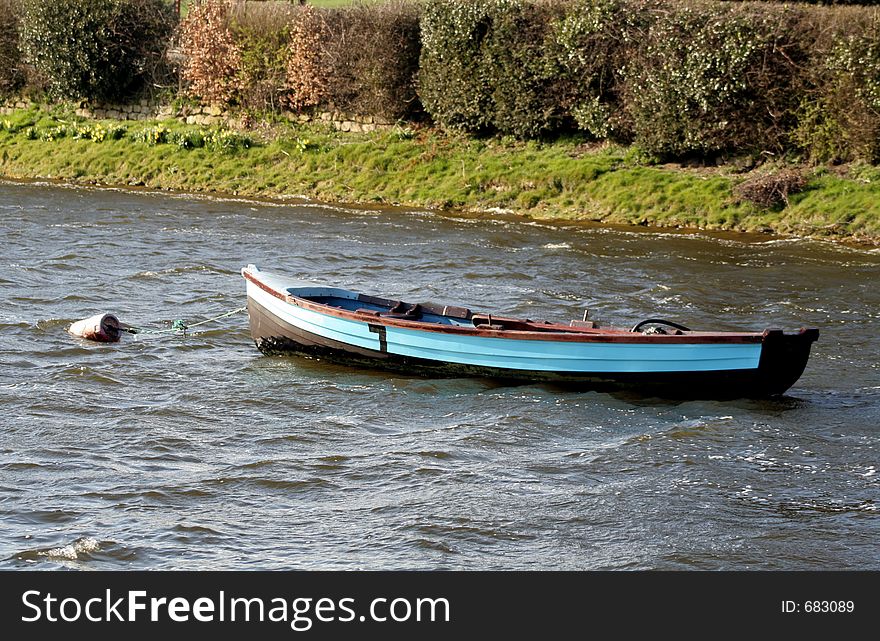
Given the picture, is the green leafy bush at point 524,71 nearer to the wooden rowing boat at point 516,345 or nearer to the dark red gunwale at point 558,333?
the wooden rowing boat at point 516,345

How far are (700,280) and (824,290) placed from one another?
2.11 meters

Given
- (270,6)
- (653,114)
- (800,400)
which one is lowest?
(800,400)

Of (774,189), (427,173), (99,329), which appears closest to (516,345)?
(99,329)

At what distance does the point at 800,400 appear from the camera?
14977 millimetres

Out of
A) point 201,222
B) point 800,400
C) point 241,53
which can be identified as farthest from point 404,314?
point 241,53

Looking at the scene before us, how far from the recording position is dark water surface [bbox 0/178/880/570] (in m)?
10.6

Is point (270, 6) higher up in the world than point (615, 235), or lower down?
higher up

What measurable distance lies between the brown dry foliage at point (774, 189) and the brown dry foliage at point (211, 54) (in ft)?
49.0

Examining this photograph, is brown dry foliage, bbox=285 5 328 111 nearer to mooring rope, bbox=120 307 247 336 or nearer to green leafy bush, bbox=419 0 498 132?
green leafy bush, bbox=419 0 498 132

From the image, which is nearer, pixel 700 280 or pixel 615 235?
pixel 700 280

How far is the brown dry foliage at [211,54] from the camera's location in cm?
3359

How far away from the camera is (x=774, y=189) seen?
2480 centimetres

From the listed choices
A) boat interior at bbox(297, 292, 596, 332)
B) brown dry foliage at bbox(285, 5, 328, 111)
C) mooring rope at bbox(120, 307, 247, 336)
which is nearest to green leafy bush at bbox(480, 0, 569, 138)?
brown dry foliage at bbox(285, 5, 328, 111)
